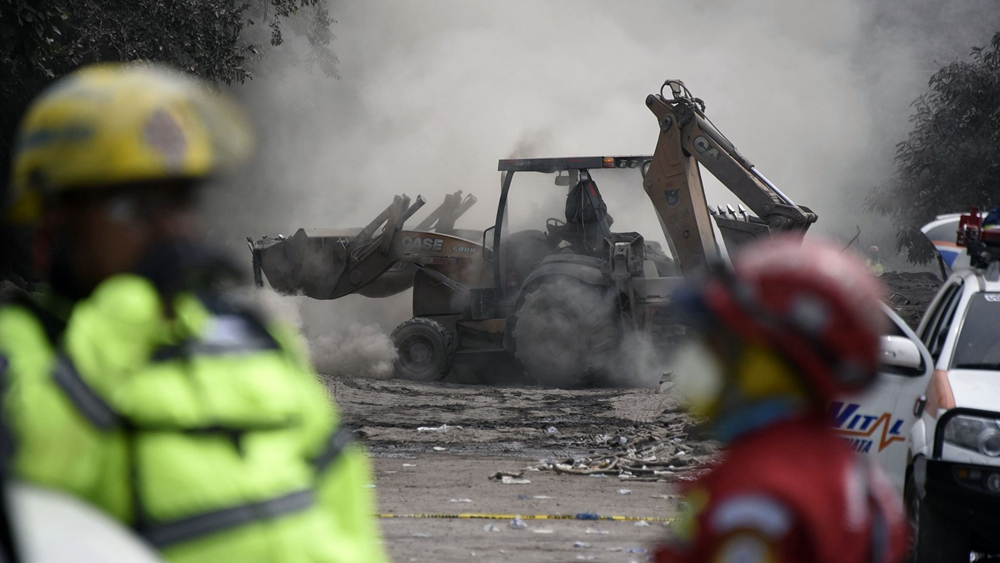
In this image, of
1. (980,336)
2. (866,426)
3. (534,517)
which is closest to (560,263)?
(534,517)

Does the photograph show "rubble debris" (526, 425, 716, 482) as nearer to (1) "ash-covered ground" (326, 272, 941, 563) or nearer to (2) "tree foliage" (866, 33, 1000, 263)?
(1) "ash-covered ground" (326, 272, 941, 563)

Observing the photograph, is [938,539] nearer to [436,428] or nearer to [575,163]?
[436,428]

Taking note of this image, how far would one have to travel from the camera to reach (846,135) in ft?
95.2

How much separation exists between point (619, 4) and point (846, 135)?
26.0 ft

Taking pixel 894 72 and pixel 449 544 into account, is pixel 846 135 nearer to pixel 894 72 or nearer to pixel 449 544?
pixel 894 72

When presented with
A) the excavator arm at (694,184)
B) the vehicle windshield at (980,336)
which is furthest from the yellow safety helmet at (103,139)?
the excavator arm at (694,184)

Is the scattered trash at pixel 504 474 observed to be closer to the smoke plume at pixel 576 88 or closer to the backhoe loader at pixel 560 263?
the backhoe loader at pixel 560 263

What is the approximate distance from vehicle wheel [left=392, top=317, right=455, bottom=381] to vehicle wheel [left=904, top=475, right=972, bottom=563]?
9470 mm

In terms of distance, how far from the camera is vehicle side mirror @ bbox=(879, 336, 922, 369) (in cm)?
506

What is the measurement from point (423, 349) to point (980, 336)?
942cm

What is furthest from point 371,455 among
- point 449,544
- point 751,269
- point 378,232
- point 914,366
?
point 751,269

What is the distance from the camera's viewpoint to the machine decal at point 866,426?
5402 millimetres

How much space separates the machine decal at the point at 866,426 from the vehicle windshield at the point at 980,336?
1.39 feet

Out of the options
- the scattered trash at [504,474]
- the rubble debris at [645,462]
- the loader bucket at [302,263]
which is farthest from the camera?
the loader bucket at [302,263]
